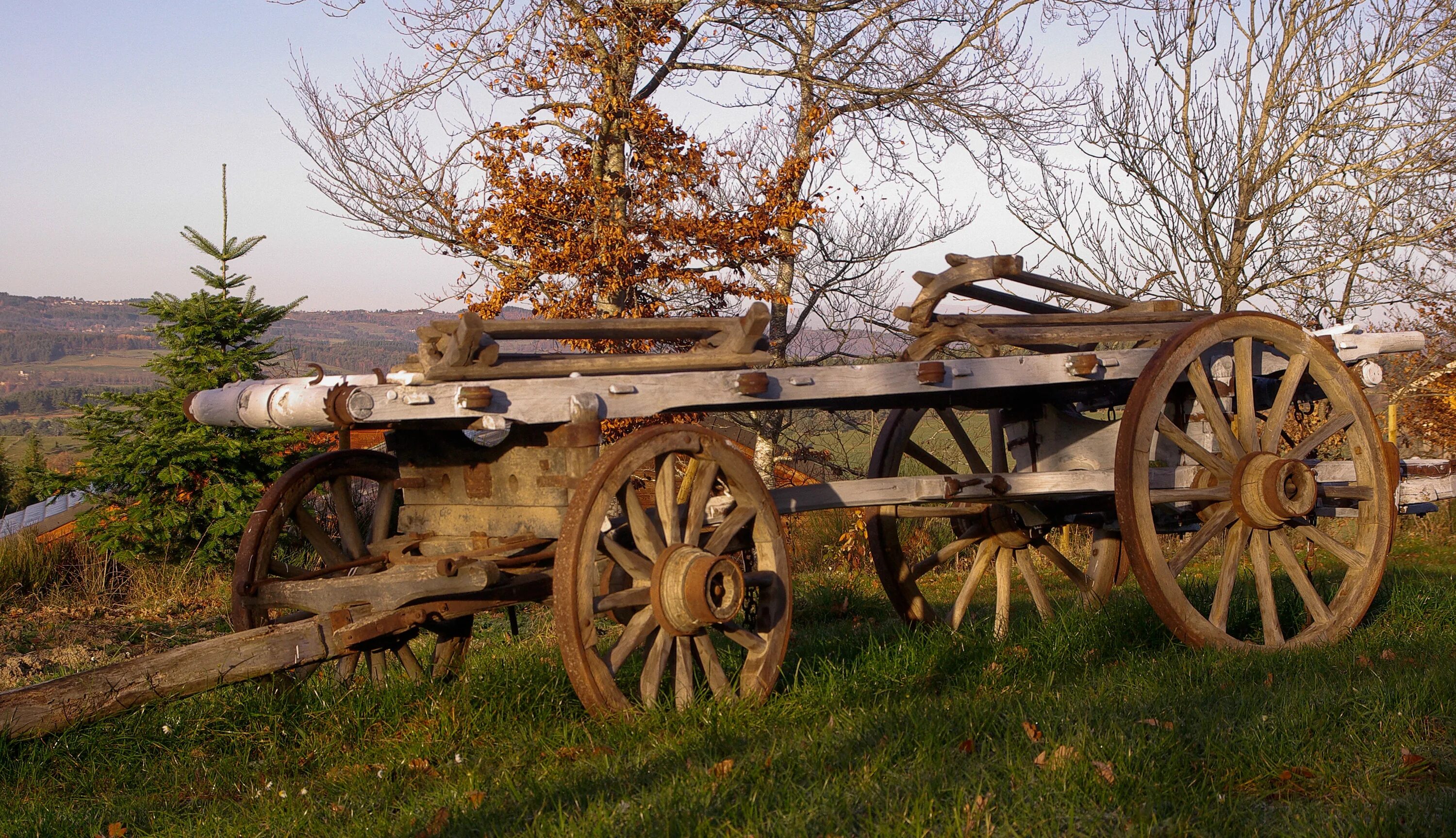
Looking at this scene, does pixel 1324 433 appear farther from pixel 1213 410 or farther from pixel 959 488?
pixel 959 488

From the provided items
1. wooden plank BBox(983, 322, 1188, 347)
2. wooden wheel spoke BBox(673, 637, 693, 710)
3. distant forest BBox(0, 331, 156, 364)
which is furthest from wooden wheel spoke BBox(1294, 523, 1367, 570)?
distant forest BBox(0, 331, 156, 364)

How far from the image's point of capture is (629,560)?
4023 millimetres

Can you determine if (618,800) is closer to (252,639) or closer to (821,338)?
(252,639)

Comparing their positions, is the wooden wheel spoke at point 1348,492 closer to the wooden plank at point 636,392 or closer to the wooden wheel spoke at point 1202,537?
the wooden wheel spoke at point 1202,537

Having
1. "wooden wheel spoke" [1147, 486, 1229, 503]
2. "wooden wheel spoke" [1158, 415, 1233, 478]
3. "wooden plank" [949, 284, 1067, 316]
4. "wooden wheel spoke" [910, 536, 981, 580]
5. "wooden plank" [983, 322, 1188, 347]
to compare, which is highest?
"wooden plank" [949, 284, 1067, 316]

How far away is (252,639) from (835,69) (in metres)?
8.96

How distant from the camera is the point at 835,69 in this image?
11.2 meters

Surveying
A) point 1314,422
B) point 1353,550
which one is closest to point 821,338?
point 1314,422

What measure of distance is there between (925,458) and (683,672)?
110 inches

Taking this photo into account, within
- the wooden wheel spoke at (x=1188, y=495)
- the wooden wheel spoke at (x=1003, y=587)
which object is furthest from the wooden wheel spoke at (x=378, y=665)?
the wooden wheel spoke at (x=1188, y=495)

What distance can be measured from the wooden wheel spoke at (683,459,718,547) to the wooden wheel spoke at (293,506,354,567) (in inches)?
64.0

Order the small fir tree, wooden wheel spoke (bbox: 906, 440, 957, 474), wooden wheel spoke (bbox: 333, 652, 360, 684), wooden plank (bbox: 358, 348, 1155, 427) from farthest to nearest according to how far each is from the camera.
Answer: the small fir tree → wooden wheel spoke (bbox: 906, 440, 957, 474) → wooden wheel spoke (bbox: 333, 652, 360, 684) → wooden plank (bbox: 358, 348, 1155, 427)

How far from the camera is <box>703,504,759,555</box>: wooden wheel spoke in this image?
4.07m

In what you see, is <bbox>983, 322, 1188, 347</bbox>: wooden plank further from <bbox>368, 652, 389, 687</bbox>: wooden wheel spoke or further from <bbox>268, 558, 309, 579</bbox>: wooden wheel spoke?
<bbox>268, 558, 309, 579</bbox>: wooden wheel spoke
